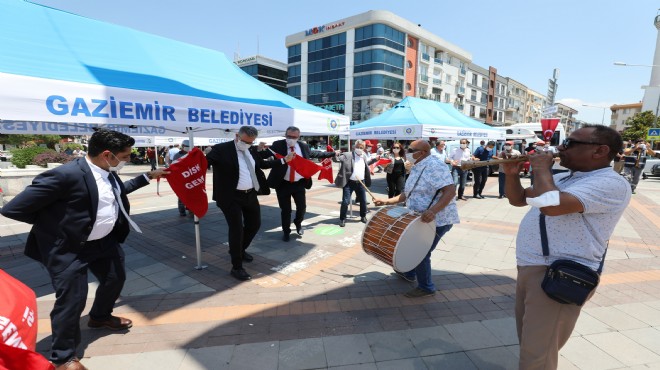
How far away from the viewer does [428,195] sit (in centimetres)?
345

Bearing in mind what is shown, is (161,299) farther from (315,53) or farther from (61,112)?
(315,53)

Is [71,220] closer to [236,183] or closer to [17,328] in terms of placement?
[17,328]

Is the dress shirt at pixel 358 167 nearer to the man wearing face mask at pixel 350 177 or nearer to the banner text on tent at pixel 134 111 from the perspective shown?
the man wearing face mask at pixel 350 177

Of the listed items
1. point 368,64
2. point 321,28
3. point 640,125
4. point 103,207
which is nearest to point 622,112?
point 640,125

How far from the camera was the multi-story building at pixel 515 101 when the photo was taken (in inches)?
2744

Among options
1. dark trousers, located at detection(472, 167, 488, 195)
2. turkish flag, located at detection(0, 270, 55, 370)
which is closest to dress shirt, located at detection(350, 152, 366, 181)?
dark trousers, located at detection(472, 167, 488, 195)

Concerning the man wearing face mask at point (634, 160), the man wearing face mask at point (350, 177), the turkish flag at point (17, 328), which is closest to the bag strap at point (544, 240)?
the turkish flag at point (17, 328)

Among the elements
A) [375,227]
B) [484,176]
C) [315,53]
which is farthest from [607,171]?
[315,53]

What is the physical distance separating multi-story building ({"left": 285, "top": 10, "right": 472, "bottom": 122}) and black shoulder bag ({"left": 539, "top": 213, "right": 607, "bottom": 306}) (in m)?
42.9

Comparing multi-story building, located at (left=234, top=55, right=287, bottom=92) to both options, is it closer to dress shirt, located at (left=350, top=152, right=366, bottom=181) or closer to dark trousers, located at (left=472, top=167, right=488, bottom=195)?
dark trousers, located at (left=472, top=167, right=488, bottom=195)

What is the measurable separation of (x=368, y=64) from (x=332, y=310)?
43.7 m

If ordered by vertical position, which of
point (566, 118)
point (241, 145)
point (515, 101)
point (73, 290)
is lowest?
point (73, 290)

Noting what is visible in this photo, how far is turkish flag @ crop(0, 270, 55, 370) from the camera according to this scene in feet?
3.68

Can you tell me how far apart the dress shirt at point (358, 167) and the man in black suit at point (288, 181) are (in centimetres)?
119
